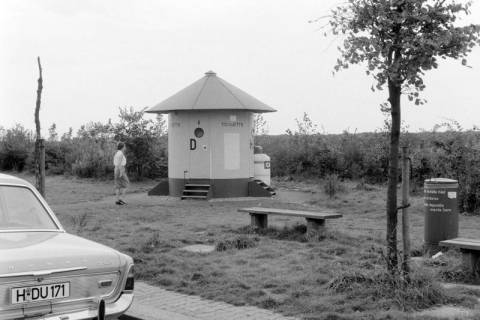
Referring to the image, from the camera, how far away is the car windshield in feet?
20.8

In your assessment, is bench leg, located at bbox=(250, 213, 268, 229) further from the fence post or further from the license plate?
the license plate

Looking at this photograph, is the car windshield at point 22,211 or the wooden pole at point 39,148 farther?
the wooden pole at point 39,148

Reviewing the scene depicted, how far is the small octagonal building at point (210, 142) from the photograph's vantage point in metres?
21.5

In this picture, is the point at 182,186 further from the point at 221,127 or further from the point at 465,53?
the point at 465,53

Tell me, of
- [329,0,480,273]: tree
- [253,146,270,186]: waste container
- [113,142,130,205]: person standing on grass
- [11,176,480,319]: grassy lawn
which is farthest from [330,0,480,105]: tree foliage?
[253,146,270,186]: waste container

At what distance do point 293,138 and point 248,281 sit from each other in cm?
2346

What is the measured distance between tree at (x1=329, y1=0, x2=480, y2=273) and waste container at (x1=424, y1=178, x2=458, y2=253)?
3282 mm

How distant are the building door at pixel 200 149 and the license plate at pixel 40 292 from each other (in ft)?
52.8

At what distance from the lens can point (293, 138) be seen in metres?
31.6

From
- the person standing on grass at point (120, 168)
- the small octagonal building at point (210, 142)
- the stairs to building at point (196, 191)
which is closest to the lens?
the person standing on grass at point (120, 168)

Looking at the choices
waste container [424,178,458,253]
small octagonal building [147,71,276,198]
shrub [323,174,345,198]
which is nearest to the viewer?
waste container [424,178,458,253]

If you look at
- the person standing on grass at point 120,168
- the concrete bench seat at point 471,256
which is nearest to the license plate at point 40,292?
the concrete bench seat at point 471,256

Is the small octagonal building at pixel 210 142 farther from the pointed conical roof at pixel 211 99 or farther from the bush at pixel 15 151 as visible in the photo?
the bush at pixel 15 151

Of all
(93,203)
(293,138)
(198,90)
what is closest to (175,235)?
(93,203)
